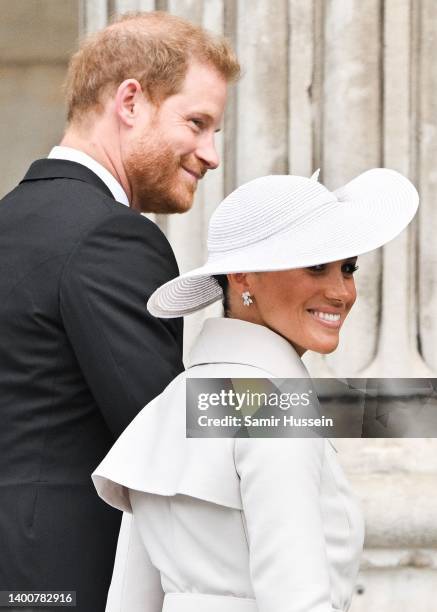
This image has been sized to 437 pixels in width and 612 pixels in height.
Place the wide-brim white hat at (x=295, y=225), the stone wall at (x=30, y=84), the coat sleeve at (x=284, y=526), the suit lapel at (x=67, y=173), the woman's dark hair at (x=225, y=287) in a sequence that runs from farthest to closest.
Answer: the stone wall at (x=30, y=84)
the suit lapel at (x=67, y=173)
the woman's dark hair at (x=225, y=287)
the wide-brim white hat at (x=295, y=225)
the coat sleeve at (x=284, y=526)

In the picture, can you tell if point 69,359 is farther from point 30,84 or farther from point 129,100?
point 30,84

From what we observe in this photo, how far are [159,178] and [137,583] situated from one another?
0.71 metres

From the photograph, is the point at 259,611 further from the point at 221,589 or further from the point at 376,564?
the point at 376,564

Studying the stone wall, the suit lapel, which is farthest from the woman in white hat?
the stone wall

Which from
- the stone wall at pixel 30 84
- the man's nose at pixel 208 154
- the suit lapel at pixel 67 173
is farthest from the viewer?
the stone wall at pixel 30 84

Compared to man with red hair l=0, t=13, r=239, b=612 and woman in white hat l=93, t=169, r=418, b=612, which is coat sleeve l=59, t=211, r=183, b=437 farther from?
woman in white hat l=93, t=169, r=418, b=612

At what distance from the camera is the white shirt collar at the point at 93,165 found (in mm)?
1944

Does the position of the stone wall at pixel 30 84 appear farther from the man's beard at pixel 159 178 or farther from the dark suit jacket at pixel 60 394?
the dark suit jacket at pixel 60 394

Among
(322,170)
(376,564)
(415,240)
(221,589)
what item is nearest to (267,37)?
(322,170)

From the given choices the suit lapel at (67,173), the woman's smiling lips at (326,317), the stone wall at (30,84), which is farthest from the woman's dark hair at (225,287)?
the stone wall at (30,84)

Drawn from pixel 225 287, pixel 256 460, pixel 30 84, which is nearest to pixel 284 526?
pixel 256 460

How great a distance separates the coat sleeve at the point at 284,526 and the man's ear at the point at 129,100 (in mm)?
747

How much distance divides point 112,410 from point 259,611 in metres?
0.41

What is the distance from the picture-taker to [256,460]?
134cm
